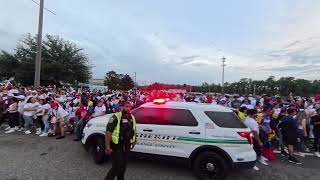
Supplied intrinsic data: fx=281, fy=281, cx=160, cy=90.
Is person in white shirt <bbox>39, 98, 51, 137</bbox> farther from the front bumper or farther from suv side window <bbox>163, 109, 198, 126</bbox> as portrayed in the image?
the front bumper

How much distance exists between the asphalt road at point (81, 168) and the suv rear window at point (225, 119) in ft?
4.12

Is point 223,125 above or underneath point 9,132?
above

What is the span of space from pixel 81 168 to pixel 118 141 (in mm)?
2165

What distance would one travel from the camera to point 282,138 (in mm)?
8422

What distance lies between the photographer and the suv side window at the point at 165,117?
6.32 m

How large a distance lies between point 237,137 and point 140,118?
7.35 feet

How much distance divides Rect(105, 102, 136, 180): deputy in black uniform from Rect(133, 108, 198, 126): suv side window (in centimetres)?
145

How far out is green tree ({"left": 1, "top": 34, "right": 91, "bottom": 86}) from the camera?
2900cm

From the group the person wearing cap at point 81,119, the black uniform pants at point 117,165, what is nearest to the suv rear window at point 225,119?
the black uniform pants at point 117,165

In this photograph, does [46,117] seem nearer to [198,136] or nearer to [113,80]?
[198,136]

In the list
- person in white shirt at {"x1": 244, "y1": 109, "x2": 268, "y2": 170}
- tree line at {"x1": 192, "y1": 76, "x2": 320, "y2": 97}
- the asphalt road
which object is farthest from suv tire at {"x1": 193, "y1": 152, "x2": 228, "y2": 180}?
tree line at {"x1": 192, "y1": 76, "x2": 320, "y2": 97}

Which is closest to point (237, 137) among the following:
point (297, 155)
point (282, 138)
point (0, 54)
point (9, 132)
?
point (282, 138)

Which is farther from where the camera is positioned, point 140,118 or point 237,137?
point 140,118

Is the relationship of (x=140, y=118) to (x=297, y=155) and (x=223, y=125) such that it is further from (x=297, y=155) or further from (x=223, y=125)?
(x=297, y=155)
